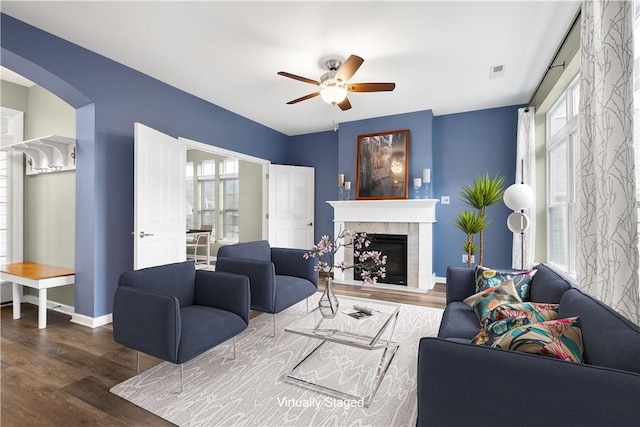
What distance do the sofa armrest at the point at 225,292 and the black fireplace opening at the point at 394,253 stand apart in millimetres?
3120

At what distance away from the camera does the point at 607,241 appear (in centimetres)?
152

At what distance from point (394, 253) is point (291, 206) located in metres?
2.14

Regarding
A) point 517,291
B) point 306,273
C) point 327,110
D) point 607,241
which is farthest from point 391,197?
point 607,241

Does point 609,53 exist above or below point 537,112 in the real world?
below

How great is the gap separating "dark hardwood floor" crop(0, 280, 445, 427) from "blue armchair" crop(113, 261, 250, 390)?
275 mm

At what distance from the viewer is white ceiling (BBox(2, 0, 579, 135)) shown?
2.44 meters

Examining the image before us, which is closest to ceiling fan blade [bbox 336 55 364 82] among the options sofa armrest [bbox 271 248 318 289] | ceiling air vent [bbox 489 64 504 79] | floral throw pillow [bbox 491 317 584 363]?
ceiling air vent [bbox 489 64 504 79]

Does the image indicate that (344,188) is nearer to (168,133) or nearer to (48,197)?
(168,133)

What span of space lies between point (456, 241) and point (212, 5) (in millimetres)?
4552

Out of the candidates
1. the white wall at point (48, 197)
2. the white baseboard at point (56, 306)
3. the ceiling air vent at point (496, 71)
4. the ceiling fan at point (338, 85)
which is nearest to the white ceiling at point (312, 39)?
the ceiling air vent at point (496, 71)

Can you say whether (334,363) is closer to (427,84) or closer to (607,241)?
(607,241)

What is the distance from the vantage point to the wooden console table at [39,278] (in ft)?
10.1

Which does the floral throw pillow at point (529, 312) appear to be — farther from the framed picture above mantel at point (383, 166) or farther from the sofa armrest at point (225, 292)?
the framed picture above mantel at point (383, 166)

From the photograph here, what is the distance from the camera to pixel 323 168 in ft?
20.2
